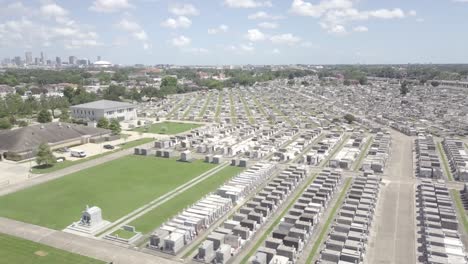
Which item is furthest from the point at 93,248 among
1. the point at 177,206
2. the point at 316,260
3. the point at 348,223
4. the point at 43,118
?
the point at 43,118

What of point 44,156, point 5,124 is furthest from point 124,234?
point 5,124

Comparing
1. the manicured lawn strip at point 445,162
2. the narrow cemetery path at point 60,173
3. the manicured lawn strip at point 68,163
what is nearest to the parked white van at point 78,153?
the manicured lawn strip at point 68,163

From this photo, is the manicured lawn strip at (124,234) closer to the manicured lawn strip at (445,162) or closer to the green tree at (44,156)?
the green tree at (44,156)

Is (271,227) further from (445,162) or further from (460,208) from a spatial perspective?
(445,162)

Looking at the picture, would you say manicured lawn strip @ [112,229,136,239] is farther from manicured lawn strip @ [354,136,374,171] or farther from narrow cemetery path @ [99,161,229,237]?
manicured lawn strip @ [354,136,374,171]

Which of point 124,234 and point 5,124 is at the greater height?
point 5,124

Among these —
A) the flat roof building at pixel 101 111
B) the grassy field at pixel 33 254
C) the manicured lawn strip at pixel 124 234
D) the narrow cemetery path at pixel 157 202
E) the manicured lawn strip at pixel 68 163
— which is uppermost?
the flat roof building at pixel 101 111

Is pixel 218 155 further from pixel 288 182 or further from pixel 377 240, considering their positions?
pixel 377 240
